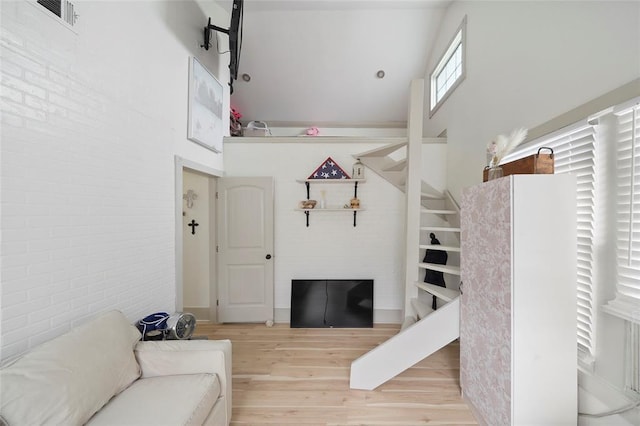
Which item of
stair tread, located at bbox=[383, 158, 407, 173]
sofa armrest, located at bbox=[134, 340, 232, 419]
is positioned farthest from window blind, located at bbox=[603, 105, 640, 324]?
sofa armrest, located at bbox=[134, 340, 232, 419]

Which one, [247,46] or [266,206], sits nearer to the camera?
[266,206]

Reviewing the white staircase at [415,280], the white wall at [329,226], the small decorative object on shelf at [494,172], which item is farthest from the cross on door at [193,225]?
the small decorative object on shelf at [494,172]

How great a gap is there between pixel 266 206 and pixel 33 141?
2173 mm

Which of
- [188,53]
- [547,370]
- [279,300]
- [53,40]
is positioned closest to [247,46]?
[188,53]

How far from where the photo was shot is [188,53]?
2516 millimetres

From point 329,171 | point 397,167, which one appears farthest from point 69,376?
point 397,167

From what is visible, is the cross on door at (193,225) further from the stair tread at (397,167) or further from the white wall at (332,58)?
the stair tread at (397,167)

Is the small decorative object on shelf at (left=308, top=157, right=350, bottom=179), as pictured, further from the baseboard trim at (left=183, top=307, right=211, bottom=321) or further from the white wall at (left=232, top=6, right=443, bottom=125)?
the baseboard trim at (left=183, top=307, right=211, bottom=321)

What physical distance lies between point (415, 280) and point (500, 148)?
4.90 ft

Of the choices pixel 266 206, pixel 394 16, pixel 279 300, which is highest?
pixel 394 16

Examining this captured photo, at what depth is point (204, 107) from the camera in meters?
2.74

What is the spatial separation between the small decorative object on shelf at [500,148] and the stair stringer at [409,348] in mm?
972

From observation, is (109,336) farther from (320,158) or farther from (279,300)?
(320,158)

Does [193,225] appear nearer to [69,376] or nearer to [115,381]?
[115,381]
